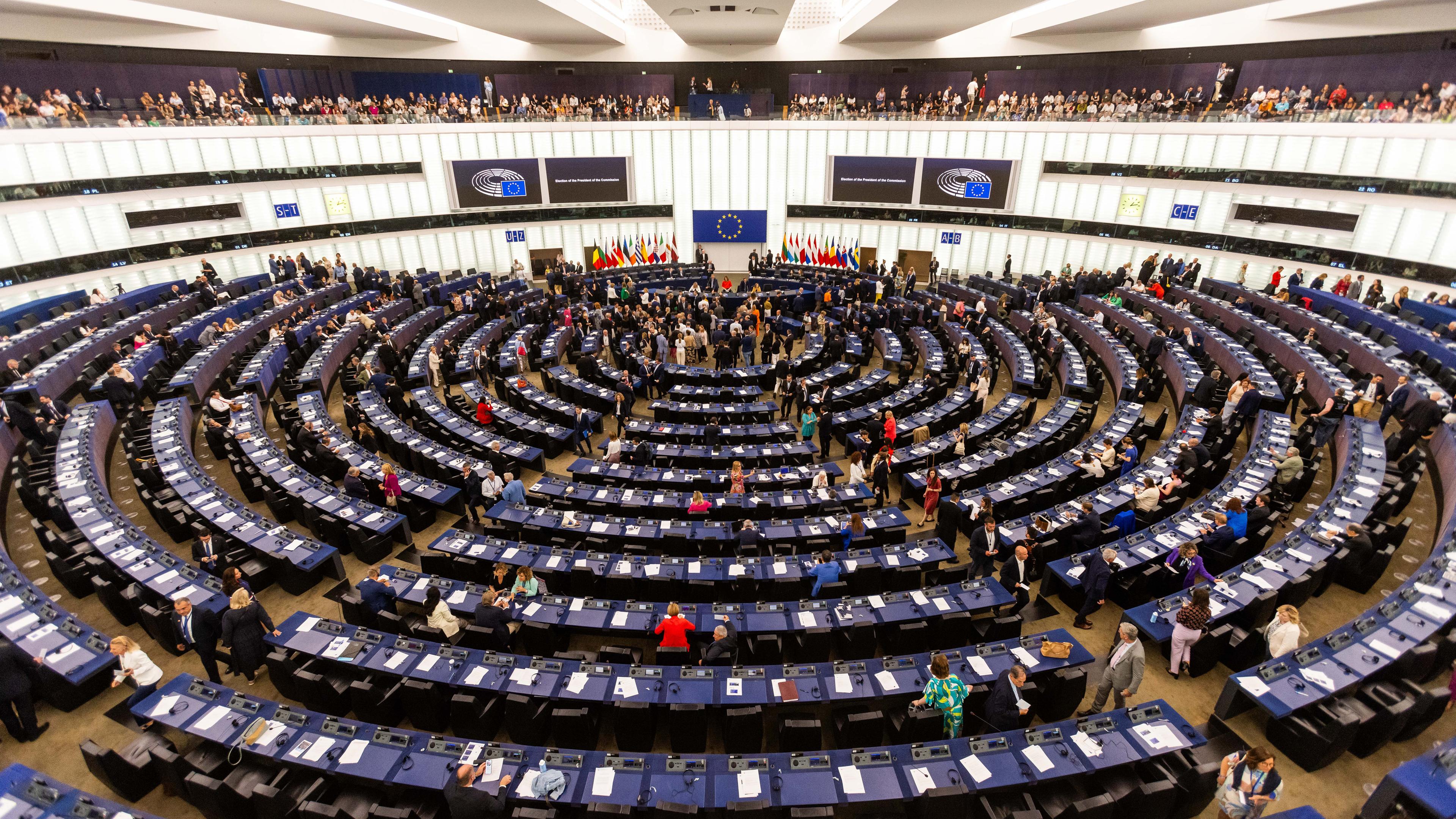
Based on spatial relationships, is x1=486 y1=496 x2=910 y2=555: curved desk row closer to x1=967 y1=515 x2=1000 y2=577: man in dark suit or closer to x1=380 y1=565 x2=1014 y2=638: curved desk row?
x1=967 y1=515 x2=1000 y2=577: man in dark suit

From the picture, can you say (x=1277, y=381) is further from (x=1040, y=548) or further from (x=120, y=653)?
(x=120, y=653)

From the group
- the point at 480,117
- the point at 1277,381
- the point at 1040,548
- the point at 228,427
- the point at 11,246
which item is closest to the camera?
the point at 1040,548

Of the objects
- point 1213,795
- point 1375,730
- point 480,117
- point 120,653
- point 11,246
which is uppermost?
point 480,117

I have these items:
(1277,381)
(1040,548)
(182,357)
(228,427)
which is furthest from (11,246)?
(1277,381)

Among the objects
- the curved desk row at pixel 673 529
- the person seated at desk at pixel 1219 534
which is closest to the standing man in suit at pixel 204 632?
the curved desk row at pixel 673 529

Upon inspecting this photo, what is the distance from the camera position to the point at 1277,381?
19875mm

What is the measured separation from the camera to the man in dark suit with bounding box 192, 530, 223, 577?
1234 centimetres

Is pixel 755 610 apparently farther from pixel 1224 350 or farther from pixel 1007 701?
pixel 1224 350

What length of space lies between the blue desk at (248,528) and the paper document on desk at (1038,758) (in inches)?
511

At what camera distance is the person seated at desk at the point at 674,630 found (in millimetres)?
10430

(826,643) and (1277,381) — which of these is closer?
(826,643)

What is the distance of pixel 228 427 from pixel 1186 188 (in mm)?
40587

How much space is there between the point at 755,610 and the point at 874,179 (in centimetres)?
3354

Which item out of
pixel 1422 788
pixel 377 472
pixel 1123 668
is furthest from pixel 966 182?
pixel 1422 788
